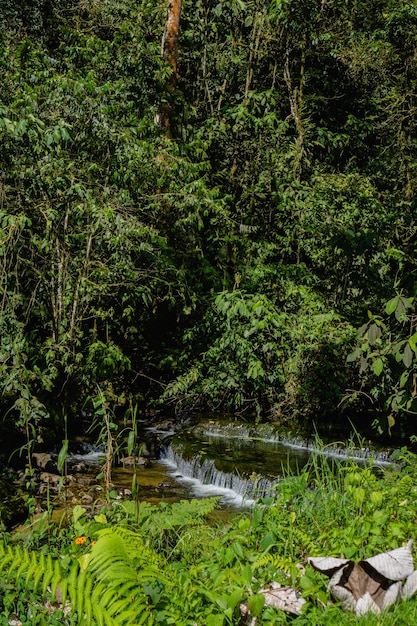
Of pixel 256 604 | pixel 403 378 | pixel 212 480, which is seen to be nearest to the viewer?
pixel 256 604

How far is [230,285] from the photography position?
40.2ft

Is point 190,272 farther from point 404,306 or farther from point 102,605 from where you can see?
point 102,605

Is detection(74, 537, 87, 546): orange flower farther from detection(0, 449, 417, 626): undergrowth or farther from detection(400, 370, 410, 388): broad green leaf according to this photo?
detection(400, 370, 410, 388): broad green leaf

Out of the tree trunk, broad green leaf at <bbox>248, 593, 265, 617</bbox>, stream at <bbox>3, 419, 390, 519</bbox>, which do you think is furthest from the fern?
the tree trunk

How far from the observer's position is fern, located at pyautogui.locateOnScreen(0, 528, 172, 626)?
263 cm

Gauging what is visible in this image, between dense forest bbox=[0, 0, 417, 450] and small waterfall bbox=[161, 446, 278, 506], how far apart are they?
154 cm

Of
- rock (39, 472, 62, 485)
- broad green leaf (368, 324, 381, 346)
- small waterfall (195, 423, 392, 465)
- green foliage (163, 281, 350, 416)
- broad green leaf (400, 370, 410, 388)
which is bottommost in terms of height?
rock (39, 472, 62, 485)

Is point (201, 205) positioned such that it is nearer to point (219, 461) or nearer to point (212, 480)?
point (219, 461)

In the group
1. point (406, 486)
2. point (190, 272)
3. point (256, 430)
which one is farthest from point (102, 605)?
point (190, 272)

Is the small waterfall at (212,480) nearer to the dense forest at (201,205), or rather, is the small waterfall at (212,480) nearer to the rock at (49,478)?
the dense forest at (201,205)

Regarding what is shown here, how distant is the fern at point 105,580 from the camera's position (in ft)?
8.64

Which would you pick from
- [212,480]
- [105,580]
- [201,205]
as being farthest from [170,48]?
[105,580]

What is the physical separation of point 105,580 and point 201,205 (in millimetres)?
8546

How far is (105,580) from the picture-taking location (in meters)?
2.98
